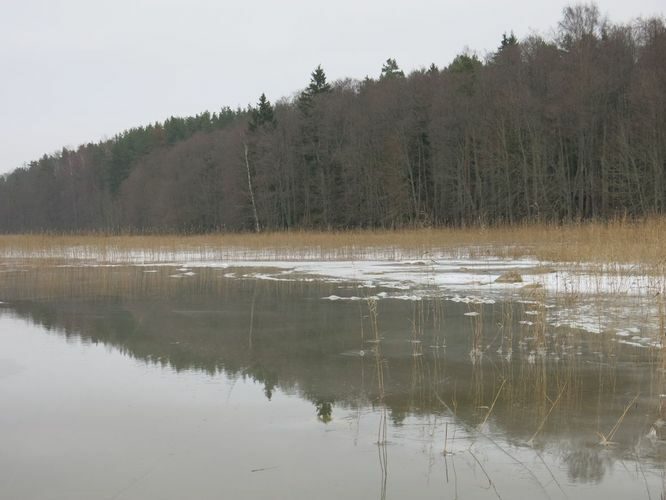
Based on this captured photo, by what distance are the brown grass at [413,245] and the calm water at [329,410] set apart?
6.12 meters

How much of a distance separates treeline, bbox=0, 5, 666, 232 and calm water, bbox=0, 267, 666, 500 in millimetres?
18265

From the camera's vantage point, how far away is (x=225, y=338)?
788 cm

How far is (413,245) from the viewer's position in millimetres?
21812

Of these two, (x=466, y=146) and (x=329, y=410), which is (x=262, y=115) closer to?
(x=466, y=146)

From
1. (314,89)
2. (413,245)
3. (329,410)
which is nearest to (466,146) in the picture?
(314,89)

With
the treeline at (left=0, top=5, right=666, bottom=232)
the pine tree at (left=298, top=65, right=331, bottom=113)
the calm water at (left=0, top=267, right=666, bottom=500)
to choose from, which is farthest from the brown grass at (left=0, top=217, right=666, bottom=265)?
the pine tree at (left=298, top=65, right=331, bottom=113)

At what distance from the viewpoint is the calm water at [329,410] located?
11.7 feet

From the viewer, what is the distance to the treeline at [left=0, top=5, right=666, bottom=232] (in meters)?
32.2

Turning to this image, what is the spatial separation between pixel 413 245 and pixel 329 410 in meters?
17.2

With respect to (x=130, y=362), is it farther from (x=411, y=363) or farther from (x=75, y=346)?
(x=411, y=363)

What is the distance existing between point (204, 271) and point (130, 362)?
11.6 metres

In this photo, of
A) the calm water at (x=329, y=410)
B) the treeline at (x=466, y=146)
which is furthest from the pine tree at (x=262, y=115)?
the calm water at (x=329, y=410)

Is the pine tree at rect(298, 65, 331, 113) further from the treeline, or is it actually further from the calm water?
the calm water

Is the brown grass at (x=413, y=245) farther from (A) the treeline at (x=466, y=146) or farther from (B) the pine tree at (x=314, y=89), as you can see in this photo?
(B) the pine tree at (x=314, y=89)
